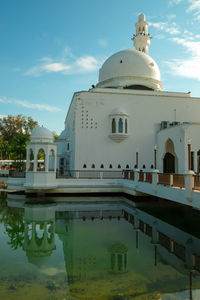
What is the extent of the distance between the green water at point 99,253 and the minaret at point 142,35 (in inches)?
803

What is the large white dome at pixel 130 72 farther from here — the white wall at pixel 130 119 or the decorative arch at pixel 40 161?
the decorative arch at pixel 40 161

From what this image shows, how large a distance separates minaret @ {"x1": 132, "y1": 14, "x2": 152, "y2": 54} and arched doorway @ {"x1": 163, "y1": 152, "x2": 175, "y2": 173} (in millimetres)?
13535

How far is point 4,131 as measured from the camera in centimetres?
4278

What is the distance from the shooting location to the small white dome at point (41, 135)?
16.6m

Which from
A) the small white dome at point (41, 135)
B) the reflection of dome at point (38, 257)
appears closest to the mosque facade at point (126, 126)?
the small white dome at point (41, 135)

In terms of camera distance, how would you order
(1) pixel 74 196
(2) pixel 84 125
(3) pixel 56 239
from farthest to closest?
1. (2) pixel 84 125
2. (1) pixel 74 196
3. (3) pixel 56 239

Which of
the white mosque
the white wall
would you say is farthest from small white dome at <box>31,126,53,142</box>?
the white wall

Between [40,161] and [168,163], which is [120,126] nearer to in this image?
[168,163]

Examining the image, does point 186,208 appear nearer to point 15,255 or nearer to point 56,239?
point 56,239

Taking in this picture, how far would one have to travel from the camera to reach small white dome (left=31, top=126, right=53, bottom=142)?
1658 cm

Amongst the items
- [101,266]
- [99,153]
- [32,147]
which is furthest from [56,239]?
[99,153]

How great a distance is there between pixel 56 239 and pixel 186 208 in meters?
7.46

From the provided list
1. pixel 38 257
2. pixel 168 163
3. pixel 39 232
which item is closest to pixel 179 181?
pixel 39 232

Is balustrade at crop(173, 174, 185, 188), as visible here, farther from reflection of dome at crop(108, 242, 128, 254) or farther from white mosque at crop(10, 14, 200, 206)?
white mosque at crop(10, 14, 200, 206)
